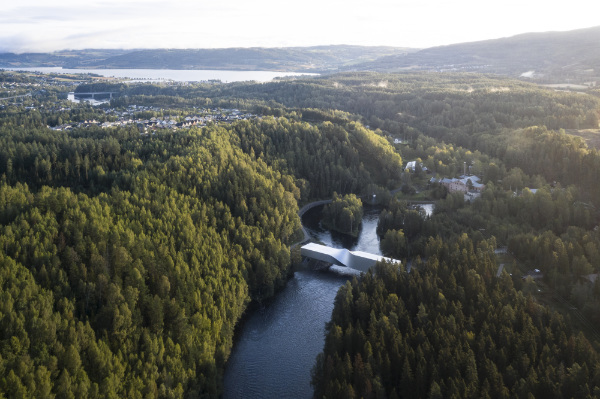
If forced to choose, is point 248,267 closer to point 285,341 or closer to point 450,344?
point 285,341

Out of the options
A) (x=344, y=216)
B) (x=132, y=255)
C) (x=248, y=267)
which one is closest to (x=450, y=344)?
(x=248, y=267)

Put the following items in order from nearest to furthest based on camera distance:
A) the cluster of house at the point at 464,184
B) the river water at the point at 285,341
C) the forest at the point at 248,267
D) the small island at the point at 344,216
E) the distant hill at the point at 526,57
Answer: the forest at the point at 248,267 → the river water at the point at 285,341 → the small island at the point at 344,216 → the cluster of house at the point at 464,184 → the distant hill at the point at 526,57

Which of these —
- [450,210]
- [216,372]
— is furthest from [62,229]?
[450,210]

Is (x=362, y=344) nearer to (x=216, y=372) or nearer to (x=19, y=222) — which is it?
(x=216, y=372)

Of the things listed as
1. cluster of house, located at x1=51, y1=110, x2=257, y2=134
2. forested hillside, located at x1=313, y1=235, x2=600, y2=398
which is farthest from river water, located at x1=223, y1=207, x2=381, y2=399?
cluster of house, located at x1=51, y1=110, x2=257, y2=134

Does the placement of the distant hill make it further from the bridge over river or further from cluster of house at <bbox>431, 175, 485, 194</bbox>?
the bridge over river

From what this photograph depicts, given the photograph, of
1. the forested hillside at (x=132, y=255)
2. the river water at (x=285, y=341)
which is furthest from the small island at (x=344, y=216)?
the river water at (x=285, y=341)

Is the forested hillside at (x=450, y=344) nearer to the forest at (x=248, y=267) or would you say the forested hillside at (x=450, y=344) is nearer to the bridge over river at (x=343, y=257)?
the forest at (x=248, y=267)
